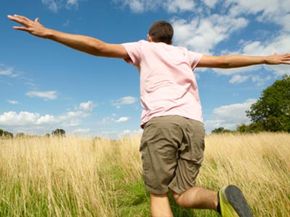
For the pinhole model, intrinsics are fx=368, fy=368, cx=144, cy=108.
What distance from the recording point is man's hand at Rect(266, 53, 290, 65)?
12.5ft

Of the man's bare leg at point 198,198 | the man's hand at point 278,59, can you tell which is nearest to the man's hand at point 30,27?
the man's bare leg at point 198,198

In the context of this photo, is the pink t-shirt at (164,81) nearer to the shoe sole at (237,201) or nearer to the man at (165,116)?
the man at (165,116)

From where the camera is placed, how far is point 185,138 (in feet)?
10.4

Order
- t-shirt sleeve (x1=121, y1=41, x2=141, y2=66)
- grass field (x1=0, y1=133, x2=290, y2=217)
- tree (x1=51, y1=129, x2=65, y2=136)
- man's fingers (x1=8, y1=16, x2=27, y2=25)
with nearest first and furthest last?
man's fingers (x1=8, y1=16, x2=27, y2=25) < t-shirt sleeve (x1=121, y1=41, x2=141, y2=66) < grass field (x1=0, y1=133, x2=290, y2=217) < tree (x1=51, y1=129, x2=65, y2=136)

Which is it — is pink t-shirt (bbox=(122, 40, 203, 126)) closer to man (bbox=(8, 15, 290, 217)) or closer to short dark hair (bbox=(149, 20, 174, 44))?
man (bbox=(8, 15, 290, 217))

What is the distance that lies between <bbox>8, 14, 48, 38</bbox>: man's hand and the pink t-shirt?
2.34 feet

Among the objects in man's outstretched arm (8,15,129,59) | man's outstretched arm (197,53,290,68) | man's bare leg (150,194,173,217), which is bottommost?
man's bare leg (150,194,173,217)

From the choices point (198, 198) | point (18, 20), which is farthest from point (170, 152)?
point (18, 20)

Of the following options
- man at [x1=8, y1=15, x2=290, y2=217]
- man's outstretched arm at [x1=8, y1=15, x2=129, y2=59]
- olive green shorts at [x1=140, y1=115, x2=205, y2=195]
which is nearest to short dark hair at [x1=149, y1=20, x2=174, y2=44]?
man at [x1=8, y1=15, x2=290, y2=217]

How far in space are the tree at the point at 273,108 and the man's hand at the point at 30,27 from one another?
4209cm

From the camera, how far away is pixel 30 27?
287 centimetres

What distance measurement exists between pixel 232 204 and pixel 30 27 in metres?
2.04

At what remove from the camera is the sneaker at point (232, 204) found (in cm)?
270

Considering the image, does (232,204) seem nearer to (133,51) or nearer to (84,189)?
(133,51)
